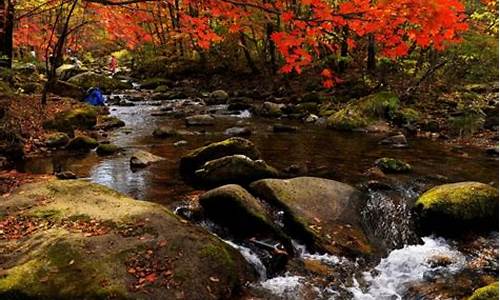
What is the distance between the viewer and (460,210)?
24.0ft

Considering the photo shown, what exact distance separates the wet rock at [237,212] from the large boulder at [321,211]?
1.52 feet

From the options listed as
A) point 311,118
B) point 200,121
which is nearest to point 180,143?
point 200,121

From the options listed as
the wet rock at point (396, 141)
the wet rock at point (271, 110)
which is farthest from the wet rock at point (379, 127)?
the wet rock at point (271, 110)

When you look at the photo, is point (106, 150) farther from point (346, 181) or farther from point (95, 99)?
point (95, 99)

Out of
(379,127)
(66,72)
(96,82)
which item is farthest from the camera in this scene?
(66,72)

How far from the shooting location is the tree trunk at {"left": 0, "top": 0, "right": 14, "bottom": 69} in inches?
587

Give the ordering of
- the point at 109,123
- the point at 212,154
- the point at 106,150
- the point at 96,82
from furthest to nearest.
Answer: the point at 96,82 → the point at 109,123 → the point at 106,150 → the point at 212,154

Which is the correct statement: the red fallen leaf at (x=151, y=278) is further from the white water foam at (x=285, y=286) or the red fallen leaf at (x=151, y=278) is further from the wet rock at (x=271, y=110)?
the wet rock at (x=271, y=110)

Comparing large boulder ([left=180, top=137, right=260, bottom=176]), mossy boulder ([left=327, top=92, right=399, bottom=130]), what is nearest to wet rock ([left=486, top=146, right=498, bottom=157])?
mossy boulder ([left=327, top=92, right=399, bottom=130])

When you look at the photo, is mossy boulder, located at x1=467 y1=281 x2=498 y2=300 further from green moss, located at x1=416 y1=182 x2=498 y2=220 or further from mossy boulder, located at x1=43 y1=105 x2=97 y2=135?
mossy boulder, located at x1=43 y1=105 x2=97 y2=135

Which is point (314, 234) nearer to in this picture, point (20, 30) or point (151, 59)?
point (20, 30)

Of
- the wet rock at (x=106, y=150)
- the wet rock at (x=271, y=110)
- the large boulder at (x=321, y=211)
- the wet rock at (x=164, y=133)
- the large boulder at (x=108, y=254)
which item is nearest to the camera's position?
the large boulder at (x=108, y=254)

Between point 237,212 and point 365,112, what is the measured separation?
10012mm

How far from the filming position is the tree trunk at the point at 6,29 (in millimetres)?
14922
